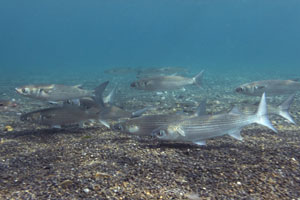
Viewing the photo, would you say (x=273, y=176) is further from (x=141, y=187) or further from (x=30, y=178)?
(x=30, y=178)

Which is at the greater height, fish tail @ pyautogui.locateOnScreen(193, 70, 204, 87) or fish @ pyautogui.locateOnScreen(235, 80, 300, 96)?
fish tail @ pyautogui.locateOnScreen(193, 70, 204, 87)

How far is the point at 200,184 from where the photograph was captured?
117 inches

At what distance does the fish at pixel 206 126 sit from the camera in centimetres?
404

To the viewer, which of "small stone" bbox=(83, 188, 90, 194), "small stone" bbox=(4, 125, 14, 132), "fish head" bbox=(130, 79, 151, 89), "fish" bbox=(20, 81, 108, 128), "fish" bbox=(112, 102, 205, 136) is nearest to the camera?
"small stone" bbox=(83, 188, 90, 194)

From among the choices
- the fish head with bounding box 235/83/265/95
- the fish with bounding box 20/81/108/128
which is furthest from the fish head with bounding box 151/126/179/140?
the fish head with bounding box 235/83/265/95

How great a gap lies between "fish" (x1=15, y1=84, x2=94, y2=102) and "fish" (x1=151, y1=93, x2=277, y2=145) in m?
2.94

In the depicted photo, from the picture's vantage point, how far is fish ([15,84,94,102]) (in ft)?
17.8

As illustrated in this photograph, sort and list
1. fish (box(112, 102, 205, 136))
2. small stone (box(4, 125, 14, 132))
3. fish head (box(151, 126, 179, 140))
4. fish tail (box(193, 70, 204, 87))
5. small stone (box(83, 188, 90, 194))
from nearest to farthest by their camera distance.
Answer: small stone (box(83, 188, 90, 194)) → fish head (box(151, 126, 179, 140)) → fish (box(112, 102, 205, 136)) → small stone (box(4, 125, 14, 132)) → fish tail (box(193, 70, 204, 87))

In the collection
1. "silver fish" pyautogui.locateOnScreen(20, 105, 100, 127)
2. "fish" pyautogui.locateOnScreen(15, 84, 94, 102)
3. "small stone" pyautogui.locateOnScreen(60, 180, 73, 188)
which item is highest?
"fish" pyautogui.locateOnScreen(15, 84, 94, 102)

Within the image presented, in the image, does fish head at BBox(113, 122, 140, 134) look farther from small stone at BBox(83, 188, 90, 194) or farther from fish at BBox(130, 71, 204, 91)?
fish at BBox(130, 71, 204, 91)

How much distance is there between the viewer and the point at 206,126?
4.09 meters

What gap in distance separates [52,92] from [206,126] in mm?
4022

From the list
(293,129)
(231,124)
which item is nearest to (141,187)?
(231,124)

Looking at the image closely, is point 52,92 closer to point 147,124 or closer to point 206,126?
point 147,124
